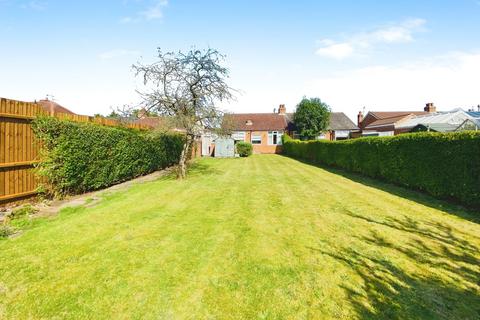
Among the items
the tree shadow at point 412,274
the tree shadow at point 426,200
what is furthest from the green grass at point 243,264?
the tree shadow at point 426,200

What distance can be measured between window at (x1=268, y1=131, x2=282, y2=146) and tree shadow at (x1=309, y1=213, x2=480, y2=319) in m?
37.9

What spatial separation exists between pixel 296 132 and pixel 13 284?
41219mm

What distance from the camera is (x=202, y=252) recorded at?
5207 millimetres

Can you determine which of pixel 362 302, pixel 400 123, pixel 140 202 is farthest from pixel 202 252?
pixel 400 123

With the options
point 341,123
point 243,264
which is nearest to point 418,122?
point 341,123

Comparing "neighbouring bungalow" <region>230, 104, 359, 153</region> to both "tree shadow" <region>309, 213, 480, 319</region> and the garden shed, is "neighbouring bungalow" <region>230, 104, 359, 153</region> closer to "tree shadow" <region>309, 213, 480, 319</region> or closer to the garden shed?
the garden shed

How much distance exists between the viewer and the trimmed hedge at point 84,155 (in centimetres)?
882

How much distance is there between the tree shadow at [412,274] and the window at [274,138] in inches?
1491

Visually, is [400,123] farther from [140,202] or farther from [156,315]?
[156,315]

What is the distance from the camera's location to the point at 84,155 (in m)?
9.88

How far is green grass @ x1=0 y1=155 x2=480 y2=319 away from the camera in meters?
3.64

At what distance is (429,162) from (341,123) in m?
36.8

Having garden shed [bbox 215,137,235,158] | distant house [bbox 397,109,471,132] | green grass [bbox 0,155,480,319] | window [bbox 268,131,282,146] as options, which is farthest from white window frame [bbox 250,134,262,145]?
green grass [bbox 0,155,480,319]

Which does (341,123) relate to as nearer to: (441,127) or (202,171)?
(441,127)
